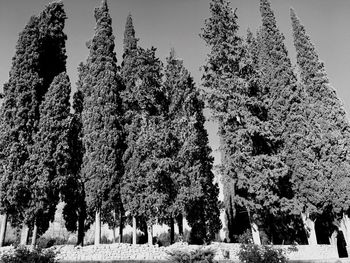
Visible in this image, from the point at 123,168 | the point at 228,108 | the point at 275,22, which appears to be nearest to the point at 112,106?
the point at 123,168

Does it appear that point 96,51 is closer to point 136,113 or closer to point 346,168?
point 136,113

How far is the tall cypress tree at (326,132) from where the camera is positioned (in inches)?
850

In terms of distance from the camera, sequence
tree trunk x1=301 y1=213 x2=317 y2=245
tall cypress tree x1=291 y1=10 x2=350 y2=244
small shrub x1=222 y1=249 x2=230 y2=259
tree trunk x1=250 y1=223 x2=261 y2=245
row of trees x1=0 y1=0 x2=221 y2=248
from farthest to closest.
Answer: tree trunk x1=301 y1=213 x2=317 y2=245 → tall cypress tree x1=291 y1=10 x2=350 y2=244 → tree trunk x1=250 y1=223 x2=261 y2=245 → row of trees x1=0 y1=0 x2=221 y2=248 → small shrub x1=222 y1=249 x2=230 y2=259

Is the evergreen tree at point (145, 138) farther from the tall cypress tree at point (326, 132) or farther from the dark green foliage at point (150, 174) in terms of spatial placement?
the tall cypress tree at point (326, 132)

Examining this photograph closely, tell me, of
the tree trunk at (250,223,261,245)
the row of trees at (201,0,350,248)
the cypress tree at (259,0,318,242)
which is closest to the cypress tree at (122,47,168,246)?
the row of trees at (201,0,350,248)

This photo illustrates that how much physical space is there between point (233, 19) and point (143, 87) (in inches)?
323

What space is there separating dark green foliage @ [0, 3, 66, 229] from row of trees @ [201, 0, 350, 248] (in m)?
11.0

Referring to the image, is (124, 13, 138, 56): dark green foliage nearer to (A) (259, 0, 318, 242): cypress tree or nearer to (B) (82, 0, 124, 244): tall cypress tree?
(B) (82, 0, 124, 244): tall cypress tree

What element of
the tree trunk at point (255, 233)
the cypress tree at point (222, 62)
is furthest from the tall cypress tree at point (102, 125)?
the tree trunk at point (255, 233)

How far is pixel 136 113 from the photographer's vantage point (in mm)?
22750

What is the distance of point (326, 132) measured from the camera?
23.6 meters

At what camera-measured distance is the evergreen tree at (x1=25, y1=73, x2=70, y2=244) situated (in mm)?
17750

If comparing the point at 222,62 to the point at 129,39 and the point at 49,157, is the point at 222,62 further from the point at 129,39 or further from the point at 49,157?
the point at 49,157

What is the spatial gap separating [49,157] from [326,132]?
19.1 meters
